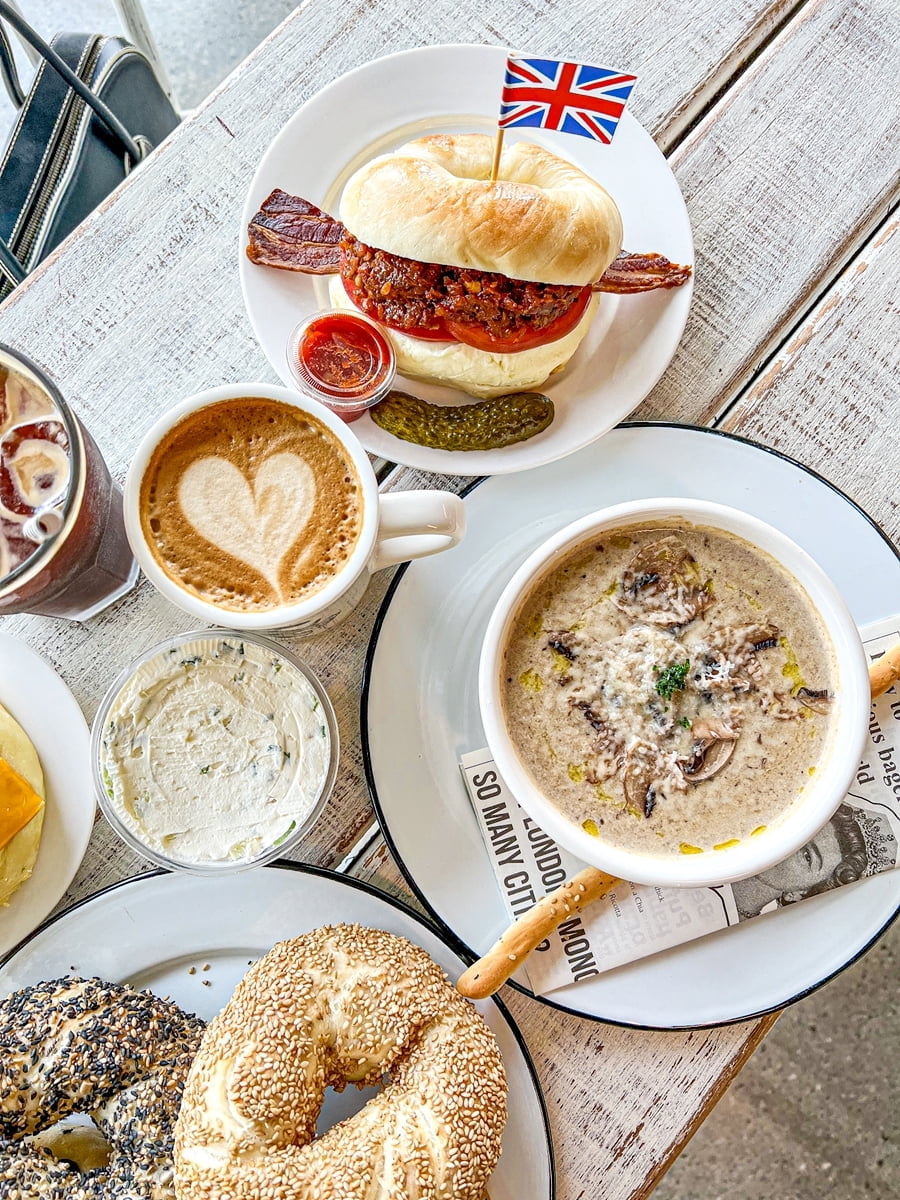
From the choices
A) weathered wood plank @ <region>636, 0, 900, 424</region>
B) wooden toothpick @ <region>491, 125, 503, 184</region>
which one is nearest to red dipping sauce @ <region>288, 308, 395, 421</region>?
wooden toothpick @ <region>491, 125, 503, 184</region>

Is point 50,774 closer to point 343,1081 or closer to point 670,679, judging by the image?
point 343,1081

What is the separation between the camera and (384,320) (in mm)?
1370

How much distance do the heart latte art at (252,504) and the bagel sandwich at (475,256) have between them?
25 centimetres

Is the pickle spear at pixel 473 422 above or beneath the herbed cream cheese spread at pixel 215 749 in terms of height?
above

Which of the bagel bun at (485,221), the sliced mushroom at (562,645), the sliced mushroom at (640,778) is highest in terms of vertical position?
the bagel bun at (485,221)

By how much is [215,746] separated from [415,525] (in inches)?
16.8

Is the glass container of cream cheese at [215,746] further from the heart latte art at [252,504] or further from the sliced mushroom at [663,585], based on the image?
the sliced mushroom at [663,585]

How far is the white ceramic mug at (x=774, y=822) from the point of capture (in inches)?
46.4

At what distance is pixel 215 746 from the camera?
1.38 m

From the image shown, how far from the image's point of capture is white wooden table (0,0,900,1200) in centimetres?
142

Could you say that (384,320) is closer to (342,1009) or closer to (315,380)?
(315,380)

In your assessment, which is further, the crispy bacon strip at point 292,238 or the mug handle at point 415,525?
the crispy bacon strip at point 292,238

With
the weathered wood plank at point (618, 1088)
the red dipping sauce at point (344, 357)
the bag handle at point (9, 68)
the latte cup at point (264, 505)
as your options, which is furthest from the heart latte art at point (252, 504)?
the bag handle at point (9, 68)

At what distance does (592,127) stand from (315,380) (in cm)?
47
